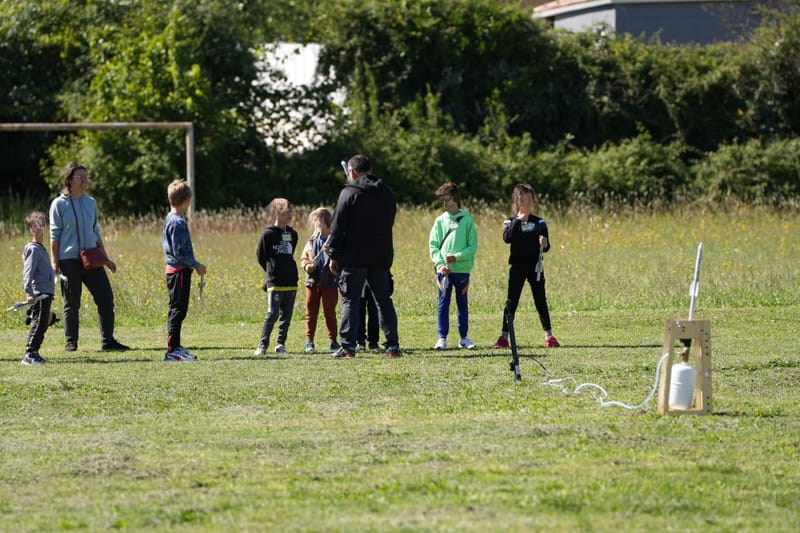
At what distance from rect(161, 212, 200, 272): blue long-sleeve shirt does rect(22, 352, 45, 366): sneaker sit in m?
1.46

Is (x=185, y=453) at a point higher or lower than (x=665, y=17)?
lower

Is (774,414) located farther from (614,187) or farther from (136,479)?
(614,187)

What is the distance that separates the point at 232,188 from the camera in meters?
34.7

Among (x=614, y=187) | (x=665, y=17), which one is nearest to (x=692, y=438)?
(x=614, y=187)

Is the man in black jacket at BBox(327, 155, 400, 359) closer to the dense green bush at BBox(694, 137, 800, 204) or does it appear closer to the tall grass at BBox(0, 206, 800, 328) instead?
the tall grass at BBox(0, 206, 800, 328)

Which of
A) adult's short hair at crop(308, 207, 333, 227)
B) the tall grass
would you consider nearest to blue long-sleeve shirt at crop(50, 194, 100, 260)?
Answer: adult's short hair at crop(308, 207, 333, 227)

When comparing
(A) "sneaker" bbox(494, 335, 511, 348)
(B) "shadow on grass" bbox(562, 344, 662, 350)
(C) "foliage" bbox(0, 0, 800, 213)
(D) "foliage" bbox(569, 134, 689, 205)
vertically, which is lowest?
(B) "shadow on grass" bbox(562, 344, 662, 350)

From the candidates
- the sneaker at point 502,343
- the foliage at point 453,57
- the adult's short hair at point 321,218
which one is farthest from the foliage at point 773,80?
the adult's short hair at point 321,218

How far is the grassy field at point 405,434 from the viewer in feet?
20.9

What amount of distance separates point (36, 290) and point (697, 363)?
638cm

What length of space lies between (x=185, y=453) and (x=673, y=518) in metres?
2.97

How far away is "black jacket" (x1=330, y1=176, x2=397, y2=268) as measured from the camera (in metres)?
12.1

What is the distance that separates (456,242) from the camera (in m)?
13.4

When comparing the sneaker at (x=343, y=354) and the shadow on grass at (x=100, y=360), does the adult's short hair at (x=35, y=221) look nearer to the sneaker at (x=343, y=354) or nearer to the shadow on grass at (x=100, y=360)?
the shadow on grass at (x=100, y=360)
